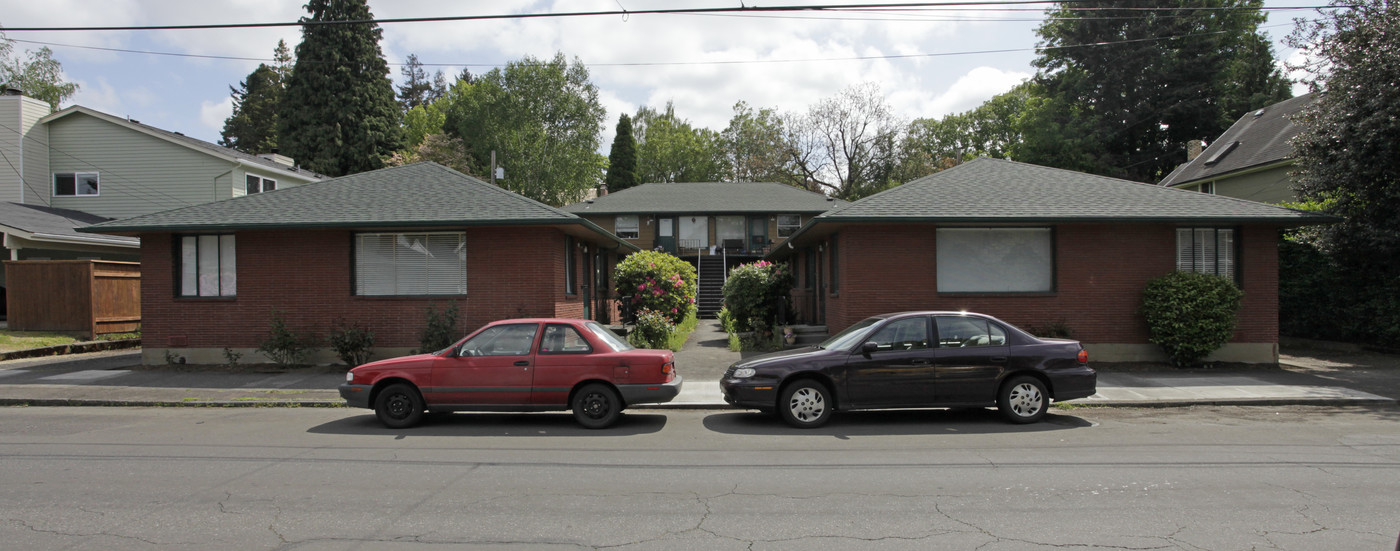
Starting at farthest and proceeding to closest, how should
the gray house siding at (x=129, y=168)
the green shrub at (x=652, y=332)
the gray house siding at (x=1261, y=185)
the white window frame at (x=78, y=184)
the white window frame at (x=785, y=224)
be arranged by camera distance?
the white window frame at (x=785, y=224) → the white window frame at (x=78, y=184) → the gray house siding at (x=129, y=168) → the gray house siding at (x=1261, y=185) → the green shrub at (x=652, y=332)

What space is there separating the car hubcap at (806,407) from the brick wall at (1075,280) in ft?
19.2

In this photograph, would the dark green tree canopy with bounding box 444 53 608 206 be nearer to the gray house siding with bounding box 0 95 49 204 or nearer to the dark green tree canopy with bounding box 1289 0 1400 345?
the gray house siding with bounding box 0 95 49 204

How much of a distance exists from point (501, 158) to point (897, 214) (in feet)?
119

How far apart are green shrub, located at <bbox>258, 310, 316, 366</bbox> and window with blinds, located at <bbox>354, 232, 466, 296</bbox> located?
1451 millimetres

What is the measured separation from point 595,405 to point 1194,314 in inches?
458

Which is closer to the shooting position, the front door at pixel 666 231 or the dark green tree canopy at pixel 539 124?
the front door at pixel 666 231

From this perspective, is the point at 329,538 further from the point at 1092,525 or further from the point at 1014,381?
the point at 1014,381

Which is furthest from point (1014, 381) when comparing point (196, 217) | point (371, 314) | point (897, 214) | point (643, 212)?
point (643, 212)

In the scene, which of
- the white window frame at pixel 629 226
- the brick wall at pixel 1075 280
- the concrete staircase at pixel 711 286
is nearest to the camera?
the brick wall at pixel 1075 280

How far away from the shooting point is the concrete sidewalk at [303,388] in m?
11.2

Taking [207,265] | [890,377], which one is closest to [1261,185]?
[890,377]

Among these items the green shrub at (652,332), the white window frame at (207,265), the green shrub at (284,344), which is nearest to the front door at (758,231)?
the green shrub at (652,332)

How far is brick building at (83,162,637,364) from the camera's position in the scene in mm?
15016

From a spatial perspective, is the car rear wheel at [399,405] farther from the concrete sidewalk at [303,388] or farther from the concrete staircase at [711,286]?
the concrete staircase at [711,286]
